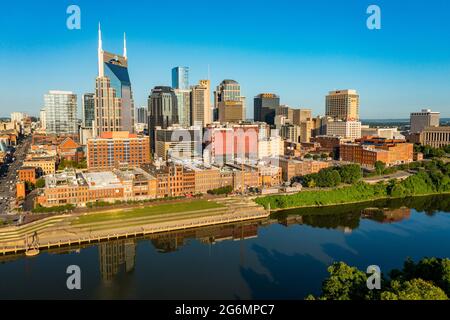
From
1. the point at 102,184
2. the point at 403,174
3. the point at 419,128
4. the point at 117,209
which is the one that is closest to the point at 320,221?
the point at 117,209

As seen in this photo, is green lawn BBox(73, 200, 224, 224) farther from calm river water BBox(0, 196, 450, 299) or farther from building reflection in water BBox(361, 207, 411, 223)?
building reflection in water BBox(361, 207, 411, 223)

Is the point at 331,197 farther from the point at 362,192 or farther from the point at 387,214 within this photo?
the point at 387,214

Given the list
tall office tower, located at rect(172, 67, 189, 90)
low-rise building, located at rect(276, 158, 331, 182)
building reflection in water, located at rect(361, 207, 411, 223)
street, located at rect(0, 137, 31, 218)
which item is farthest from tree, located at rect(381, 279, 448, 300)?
tall office tower, located at rect(172, 67, 189, 90)

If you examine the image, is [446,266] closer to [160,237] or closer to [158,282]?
[158,282]

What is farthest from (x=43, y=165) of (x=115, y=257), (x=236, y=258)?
(x=236, y=258)

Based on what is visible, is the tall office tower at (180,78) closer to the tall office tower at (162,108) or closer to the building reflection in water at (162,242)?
the tall office tower at (162,108)
